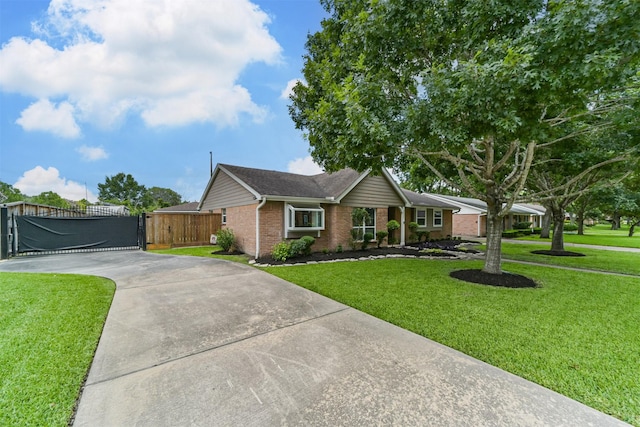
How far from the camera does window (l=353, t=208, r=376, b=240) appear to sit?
1273 cm

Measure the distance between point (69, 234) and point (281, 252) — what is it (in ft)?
34.0

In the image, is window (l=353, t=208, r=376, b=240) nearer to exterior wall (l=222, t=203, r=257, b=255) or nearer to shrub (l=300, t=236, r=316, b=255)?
shrub (l=300, t=236, r=316, b=255)

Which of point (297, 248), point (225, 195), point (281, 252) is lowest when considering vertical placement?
point (281, 252)

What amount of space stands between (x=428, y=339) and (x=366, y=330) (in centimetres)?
87

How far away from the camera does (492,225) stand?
7.65 meters

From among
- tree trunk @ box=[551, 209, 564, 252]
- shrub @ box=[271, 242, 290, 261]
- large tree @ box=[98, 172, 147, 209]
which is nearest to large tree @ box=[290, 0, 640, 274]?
shrub @ box=[271, 242, 290, 261]

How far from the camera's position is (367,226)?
43.9 feet

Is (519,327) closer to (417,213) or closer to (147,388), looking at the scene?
(147,388)

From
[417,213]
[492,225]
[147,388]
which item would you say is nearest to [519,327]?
[492,225]

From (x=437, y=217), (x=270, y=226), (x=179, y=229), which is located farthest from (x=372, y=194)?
(x=179, y=229)

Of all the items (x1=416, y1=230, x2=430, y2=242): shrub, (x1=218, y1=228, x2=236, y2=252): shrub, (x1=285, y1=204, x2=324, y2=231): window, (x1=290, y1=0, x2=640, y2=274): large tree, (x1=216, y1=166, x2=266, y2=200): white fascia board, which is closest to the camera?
(x1=290, y1=0, x2=640, y2=274): large tree

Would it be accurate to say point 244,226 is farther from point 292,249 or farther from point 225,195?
point 292,249

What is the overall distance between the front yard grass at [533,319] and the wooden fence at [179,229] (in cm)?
855

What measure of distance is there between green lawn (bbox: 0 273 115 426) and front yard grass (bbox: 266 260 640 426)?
3.96 m
